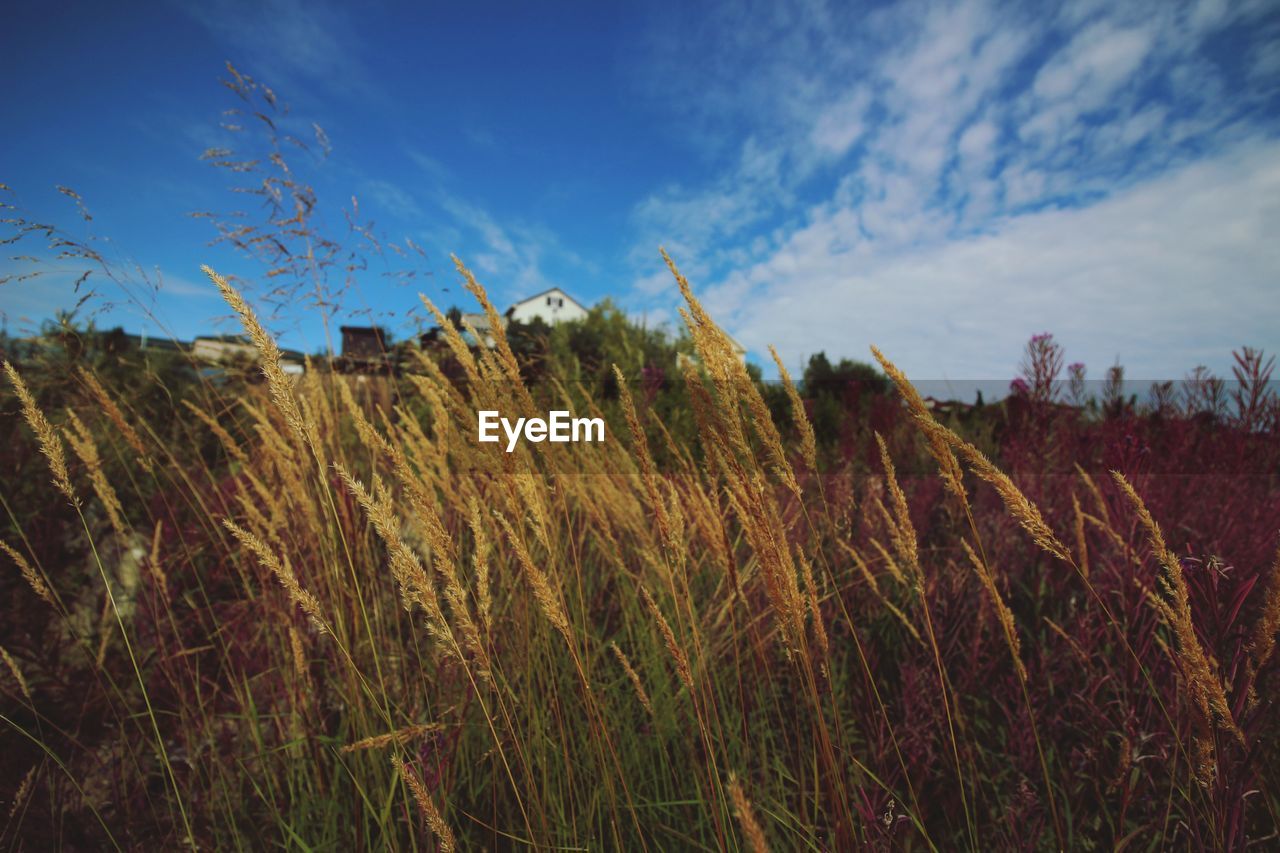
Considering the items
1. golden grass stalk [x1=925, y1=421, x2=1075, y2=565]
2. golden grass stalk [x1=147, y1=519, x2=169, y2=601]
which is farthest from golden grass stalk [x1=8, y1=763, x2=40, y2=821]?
golden grass stalk [x1=925, y1=421, x2=1075, y2=565]

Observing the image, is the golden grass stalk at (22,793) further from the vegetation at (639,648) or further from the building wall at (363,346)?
the building wall at (363,346)

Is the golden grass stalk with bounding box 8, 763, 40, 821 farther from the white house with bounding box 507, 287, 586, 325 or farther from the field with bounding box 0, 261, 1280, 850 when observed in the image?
the white house with bounding box 507, 287, 586, 325

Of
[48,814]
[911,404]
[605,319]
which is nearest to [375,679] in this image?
[48,814]

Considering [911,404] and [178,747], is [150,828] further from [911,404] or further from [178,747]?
[911,404]

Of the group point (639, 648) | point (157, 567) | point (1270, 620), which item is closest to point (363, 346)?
point (157, 567)

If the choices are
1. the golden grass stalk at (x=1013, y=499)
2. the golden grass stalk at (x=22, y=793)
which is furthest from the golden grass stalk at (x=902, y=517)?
the golden grass stalk at (x=22, y=793)

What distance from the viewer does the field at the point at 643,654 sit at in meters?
1.13

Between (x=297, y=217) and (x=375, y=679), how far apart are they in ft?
6.31

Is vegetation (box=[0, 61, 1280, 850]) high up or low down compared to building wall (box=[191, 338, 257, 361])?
down

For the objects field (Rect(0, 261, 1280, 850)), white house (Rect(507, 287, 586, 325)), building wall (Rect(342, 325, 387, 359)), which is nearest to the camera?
field (Rect(0, 261, 1280, 850))

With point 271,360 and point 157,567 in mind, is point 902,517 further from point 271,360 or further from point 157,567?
point 157,567

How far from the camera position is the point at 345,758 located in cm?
173

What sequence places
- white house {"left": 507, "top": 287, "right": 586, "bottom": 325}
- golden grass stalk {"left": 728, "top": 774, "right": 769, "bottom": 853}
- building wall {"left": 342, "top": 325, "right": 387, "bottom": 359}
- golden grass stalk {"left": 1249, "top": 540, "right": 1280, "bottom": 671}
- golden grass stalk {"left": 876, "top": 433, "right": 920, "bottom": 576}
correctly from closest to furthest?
golden grass stalk {"left": 728, "top": 774, "right": 769, "bottom": 853}, golden grass stalk {"left": 1249, "top": 540, "right": 1280, "bottom": 671}, golden grass stalk {"left": 876, "top": 433, "right": 920, "bottom": 576}, building wall {"left": 342, "top": 325, "right": 387, "bottom": 359}, white house {"left": 507, "top": 287, "right": 586, "bottom": 325}

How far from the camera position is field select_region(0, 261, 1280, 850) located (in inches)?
44.4
